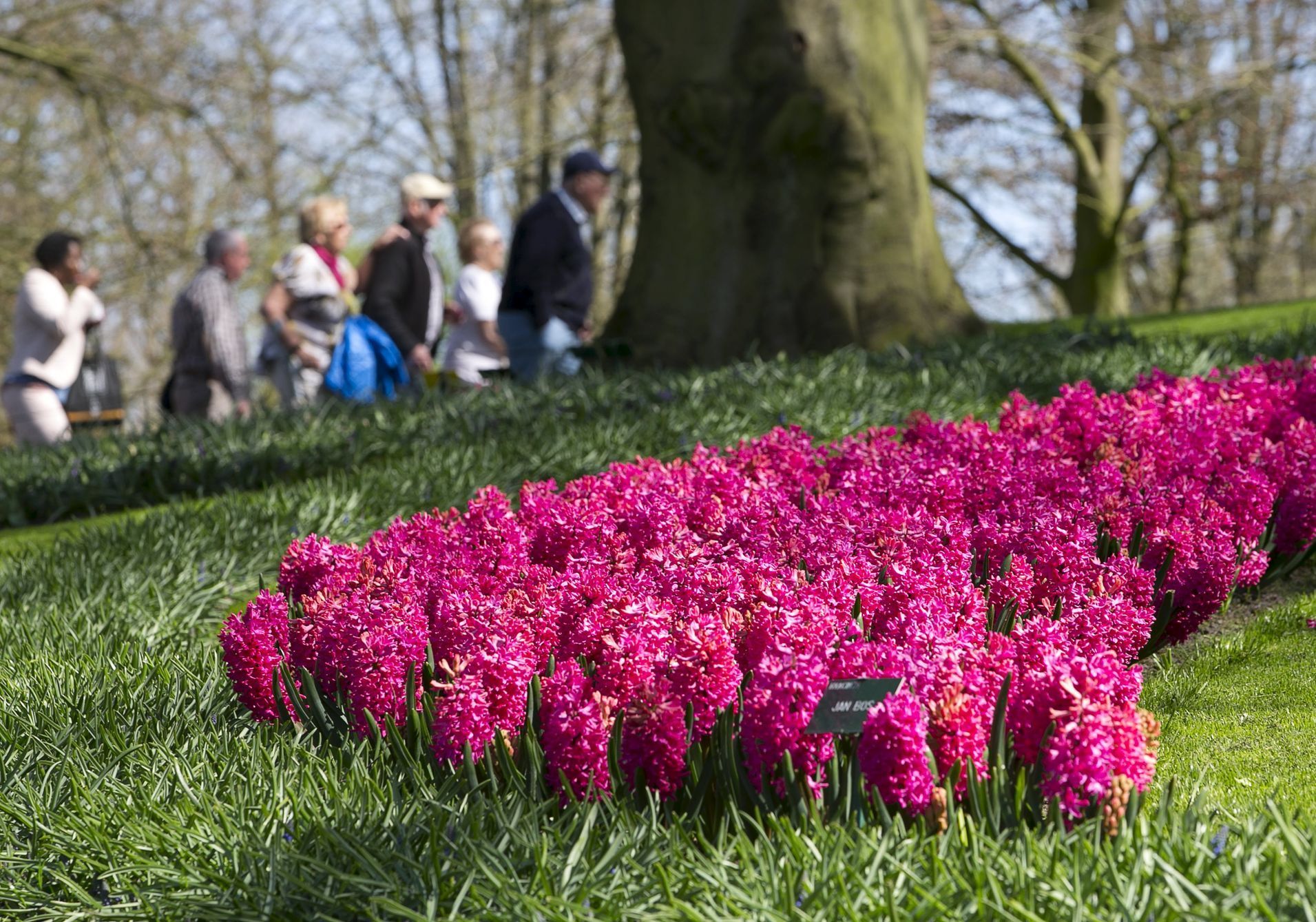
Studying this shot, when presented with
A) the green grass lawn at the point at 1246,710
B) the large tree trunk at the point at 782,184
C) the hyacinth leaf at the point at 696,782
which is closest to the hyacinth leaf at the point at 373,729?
the hyacinth leaf at the point at 696,782

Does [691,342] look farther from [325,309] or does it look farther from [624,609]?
[624,609]

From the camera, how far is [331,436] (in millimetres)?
6773

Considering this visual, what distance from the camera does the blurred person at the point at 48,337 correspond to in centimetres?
872

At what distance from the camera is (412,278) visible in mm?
8836

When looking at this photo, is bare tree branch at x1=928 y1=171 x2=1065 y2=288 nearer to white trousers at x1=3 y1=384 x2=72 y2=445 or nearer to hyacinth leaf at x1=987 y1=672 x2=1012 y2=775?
white trousers at x1=3 y1=384 x2=72 y2=445

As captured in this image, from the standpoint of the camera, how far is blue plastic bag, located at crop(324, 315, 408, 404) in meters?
8.53

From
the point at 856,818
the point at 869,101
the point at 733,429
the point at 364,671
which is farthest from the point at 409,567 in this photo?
the point at 869,101

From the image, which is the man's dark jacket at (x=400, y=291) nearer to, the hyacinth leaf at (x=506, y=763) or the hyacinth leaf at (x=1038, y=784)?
the hyacinth leaf at (x=506, y=763)

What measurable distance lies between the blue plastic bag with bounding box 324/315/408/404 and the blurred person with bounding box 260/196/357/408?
0.26 m

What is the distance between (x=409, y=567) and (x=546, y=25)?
1739cm

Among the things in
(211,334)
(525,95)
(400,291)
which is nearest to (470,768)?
(400,291)

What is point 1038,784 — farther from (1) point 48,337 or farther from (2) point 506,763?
(1) point 48,337

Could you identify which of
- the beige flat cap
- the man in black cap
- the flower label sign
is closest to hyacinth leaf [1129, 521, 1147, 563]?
the flower label sign

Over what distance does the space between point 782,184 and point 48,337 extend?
479cm
